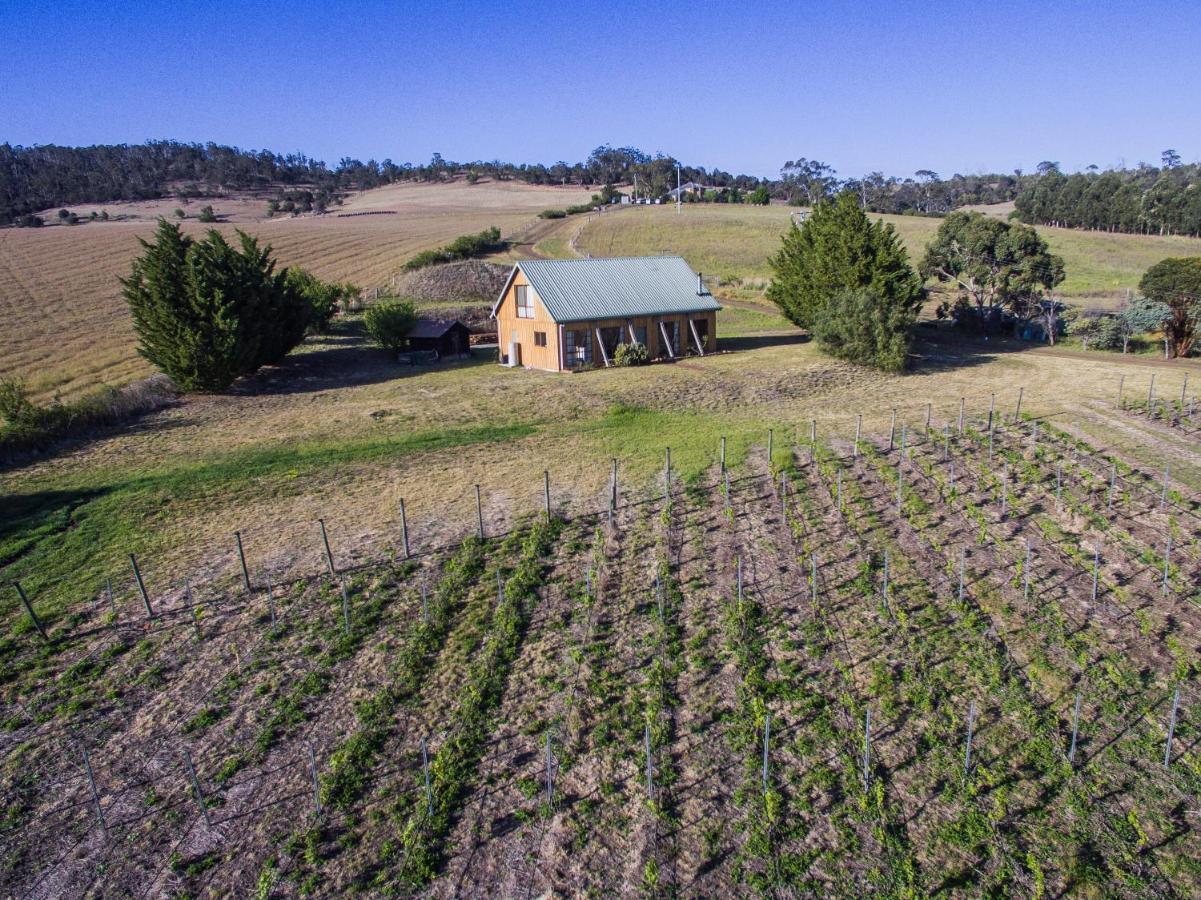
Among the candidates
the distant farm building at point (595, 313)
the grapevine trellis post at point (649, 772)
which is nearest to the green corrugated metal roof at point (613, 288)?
the distant farm building at point (595, 313)

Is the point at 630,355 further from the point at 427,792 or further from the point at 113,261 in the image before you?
the point at 113,261

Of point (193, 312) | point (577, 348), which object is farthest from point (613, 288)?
point (193, 312)

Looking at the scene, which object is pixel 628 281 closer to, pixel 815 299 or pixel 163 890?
pixel 815 299

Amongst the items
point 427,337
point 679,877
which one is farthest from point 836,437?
point 427,337

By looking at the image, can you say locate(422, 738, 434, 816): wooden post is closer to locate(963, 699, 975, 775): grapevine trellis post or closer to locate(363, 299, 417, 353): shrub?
locate(963, 699, 975, 775): grapevine trellis post

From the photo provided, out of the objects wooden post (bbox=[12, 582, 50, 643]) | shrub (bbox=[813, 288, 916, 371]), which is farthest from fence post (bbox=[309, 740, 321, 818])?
shrub (bbox=[813, 288, 916, 371])

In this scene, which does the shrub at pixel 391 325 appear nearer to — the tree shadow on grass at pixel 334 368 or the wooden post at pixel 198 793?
the tree shadow on grass at pixel 334 368
